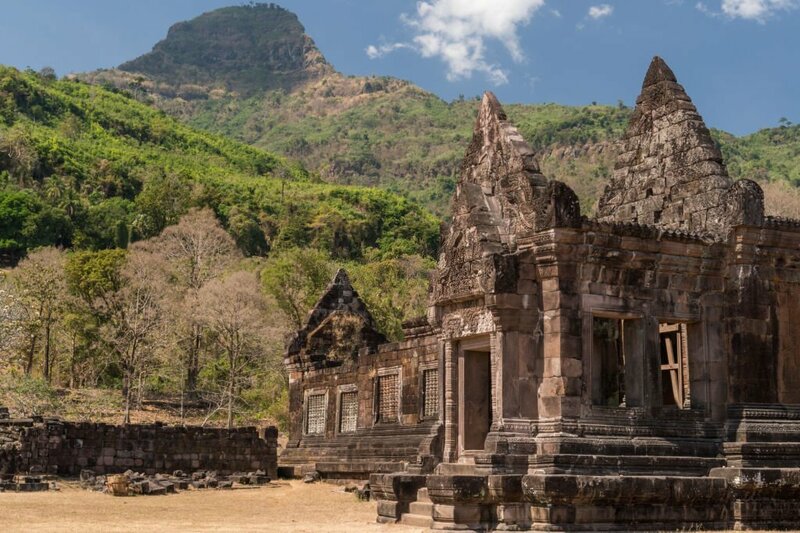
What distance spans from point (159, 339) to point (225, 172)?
211 feet

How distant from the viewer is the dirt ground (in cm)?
1529

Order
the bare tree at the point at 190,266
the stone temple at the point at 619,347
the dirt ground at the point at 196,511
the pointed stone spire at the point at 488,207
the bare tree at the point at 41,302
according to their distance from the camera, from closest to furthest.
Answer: the stone temple at the point at 619,347 → the pointed stone spire at the point at 488,207 → the dirt ground at the point at 196,511 → the bare tree at the point at 41,302 → the bare tree at the point at 190,266

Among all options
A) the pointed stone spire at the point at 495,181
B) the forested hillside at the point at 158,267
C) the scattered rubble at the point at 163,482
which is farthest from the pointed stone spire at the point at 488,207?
the forested hillside at the point at 158,267

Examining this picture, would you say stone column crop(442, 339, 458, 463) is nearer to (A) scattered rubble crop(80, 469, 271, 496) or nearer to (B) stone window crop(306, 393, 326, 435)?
(A) scattered rubble crop(80, 469, 271, 496)

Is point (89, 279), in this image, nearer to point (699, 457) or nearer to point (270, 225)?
point (270, 225)

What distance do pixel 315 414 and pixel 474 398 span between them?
1488 cm

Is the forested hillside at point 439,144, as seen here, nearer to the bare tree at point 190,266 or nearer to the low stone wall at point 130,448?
the bare tree at point 190,266

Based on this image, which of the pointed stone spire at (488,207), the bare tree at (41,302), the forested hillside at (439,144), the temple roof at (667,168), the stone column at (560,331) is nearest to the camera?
the stone column at (560,331)

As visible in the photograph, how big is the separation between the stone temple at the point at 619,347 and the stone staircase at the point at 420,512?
1.1 inches

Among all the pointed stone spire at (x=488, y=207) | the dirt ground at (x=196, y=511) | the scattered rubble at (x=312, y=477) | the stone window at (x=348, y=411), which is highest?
the pointed stone spire at (x=488, y=207)

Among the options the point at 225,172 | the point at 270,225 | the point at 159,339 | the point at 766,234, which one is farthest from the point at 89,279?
the point at 225,172

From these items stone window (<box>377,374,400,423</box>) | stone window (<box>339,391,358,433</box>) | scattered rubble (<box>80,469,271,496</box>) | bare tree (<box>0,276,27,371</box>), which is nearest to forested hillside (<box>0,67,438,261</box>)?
bare tree (<box>0,276,27,371</box>)

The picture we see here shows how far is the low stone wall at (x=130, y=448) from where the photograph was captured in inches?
1065

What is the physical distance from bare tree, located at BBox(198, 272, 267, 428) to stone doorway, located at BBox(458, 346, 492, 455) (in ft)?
82.2
